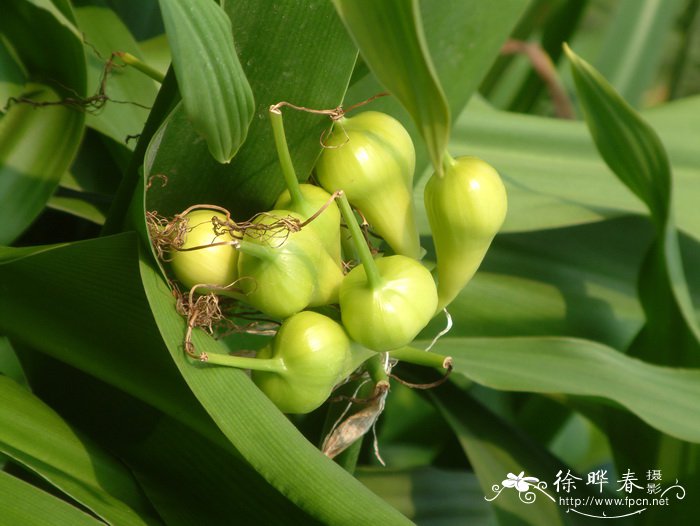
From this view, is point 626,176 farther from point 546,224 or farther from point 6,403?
point 6,403

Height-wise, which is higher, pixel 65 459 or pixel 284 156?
pixel 284 156

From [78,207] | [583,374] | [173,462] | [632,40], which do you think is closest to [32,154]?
[78,207]

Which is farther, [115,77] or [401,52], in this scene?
[115,77]

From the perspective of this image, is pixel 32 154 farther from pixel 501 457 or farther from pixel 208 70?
pixel 501 457

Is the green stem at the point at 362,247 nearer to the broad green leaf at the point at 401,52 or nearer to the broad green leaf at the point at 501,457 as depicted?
the broad green leaf at the point at 401,52

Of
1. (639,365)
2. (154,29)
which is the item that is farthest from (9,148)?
(639,365)

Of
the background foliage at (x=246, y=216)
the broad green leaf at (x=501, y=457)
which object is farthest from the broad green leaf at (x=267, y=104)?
the broad green leaf at (x=501, y=457)
